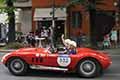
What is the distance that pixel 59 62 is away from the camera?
1380cm

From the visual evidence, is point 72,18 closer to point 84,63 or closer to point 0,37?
point 0,37

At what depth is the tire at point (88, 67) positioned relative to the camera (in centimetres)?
1377

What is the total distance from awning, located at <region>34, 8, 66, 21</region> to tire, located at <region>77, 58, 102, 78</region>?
932 inches

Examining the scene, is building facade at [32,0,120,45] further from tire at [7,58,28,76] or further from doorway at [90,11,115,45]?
tire at [7,58,28,76]

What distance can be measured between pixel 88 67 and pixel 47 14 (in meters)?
24.6

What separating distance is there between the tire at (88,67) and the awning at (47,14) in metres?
23.7

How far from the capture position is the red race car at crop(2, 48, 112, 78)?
13773 mm

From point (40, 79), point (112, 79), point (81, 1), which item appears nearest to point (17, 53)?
point (40, 79)

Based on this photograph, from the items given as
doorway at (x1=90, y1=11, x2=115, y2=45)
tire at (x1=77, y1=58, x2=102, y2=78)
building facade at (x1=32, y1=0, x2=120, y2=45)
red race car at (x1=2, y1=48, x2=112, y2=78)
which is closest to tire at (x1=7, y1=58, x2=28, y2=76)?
red race car at (x1=2, y1=48, x2=112, y2=78)

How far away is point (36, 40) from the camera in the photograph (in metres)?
33.5

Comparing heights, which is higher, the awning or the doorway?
the awning

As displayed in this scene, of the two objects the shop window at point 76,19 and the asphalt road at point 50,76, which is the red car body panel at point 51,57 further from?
the shop window at point 76,19

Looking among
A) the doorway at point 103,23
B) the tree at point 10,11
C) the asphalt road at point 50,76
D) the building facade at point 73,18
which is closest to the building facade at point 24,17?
the building facade at point 73,18

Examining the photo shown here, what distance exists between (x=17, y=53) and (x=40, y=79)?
4.28 feet
